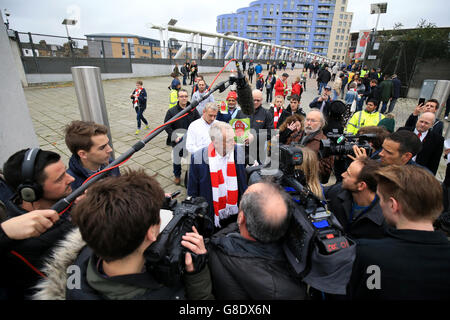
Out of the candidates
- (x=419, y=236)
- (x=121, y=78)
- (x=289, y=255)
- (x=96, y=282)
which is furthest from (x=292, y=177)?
(x=121, y=78)

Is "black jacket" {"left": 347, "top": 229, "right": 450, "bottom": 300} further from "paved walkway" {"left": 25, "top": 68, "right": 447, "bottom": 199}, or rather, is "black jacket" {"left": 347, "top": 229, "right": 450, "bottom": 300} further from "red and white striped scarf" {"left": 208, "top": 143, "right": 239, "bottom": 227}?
"paved walkway" {"left": 25, "top": 68, "right": 447, "bottom": 199}

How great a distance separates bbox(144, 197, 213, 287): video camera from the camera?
92 centimetres

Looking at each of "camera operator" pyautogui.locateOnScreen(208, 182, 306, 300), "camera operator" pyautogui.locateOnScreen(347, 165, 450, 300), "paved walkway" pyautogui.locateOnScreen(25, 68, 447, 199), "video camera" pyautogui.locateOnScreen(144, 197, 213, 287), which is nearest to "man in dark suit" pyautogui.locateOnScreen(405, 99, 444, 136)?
"paved walkway" pyautogui.locateOnScreen(25, 68, 447, 199)

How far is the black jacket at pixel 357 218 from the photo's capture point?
1748 millimetres

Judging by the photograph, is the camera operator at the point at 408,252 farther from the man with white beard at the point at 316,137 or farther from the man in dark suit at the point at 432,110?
the man in dark suit at the point at 432,110

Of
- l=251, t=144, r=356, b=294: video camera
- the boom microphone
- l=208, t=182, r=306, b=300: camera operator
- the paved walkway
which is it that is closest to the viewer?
l=251, t=144, r=356, b=294: video camera

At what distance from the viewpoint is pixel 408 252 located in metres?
1.17

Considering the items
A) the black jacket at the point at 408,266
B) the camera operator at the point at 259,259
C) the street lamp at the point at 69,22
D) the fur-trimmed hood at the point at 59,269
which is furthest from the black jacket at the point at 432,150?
the street lamp at the point at 69,22

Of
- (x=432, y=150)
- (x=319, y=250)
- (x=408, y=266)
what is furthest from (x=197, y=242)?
(x=432, y=150)

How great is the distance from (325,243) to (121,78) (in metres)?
19.3

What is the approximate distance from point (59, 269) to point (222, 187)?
68.8 inches

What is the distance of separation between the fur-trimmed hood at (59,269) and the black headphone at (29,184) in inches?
12.7

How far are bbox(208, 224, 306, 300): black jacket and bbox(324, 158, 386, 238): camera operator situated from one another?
100 cm
